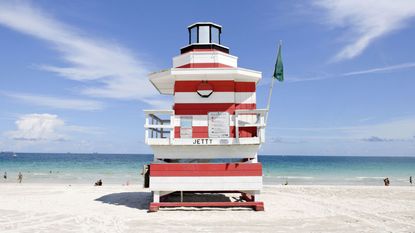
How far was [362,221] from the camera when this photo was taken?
10.5m

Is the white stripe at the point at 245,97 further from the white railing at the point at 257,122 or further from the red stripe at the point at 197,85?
the white railing at the point at 257,122

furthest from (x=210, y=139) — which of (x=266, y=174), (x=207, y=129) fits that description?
(x=266, y=174)

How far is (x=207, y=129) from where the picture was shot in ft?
40.7

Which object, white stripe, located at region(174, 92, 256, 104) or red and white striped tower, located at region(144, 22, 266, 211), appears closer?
red and white striped tower, located at region(144, 22, 266, 211)

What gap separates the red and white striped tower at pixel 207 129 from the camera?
11.7 meters

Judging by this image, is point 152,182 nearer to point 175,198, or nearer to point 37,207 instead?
point 175,198

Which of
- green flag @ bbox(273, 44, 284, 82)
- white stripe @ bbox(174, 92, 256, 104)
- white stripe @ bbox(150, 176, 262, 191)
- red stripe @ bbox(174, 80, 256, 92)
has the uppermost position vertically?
green flag @ bbox(273, 44, 284, 82)

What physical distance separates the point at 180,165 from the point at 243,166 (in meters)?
2.29

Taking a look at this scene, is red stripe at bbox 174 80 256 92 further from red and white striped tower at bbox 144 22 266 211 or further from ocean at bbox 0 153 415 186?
ocean at bbox 0 153 415 186

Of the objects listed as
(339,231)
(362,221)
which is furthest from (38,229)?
(362,221)

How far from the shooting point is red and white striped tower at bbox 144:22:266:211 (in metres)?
11.7

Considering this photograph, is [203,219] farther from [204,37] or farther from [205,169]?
[204,37]

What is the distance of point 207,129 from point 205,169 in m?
1.57

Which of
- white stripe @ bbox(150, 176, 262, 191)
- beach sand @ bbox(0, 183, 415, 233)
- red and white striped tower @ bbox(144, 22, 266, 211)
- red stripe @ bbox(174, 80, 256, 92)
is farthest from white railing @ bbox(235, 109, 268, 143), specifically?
beach sand @ bbox(0, 183, 415, 233)
